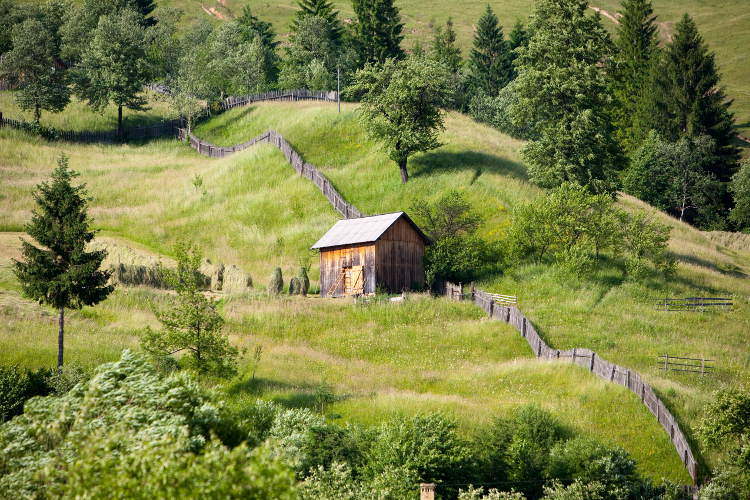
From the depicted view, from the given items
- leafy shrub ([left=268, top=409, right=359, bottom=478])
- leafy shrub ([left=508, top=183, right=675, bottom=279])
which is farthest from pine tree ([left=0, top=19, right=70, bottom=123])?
leafy shrub ([left=268, top=409, right=359, bottom=478])

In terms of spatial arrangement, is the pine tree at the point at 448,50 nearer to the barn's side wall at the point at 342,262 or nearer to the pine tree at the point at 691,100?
the pine tree at the point at 691,100

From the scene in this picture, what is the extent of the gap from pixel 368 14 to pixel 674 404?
86.3 metres

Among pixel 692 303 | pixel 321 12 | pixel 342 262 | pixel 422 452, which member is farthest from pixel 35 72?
pixel 422 452

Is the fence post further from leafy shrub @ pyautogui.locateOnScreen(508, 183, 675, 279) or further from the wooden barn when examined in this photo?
leafy shrub @ pyautogui.locateOnScreen(508, 183, 675, 279)

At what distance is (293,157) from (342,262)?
2183cm

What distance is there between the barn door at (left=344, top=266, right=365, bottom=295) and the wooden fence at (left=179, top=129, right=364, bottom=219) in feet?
33.8

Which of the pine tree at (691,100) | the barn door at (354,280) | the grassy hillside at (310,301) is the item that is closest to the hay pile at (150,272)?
the grassy hillside at (310,301)

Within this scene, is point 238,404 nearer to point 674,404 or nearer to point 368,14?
point 674,404

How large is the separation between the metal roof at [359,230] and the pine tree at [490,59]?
70.0 m

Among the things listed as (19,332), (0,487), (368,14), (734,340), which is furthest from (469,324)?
(368,14)

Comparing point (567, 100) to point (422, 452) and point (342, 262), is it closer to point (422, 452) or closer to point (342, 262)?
point (342, 262)

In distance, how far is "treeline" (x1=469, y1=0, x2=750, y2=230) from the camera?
71250mm

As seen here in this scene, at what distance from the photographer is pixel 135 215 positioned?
253ft

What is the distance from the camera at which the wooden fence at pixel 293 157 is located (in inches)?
2899
